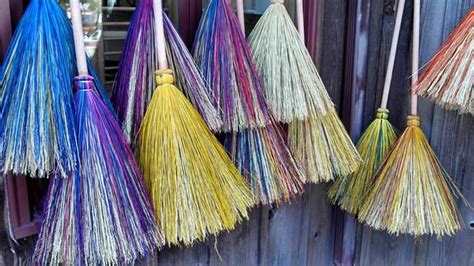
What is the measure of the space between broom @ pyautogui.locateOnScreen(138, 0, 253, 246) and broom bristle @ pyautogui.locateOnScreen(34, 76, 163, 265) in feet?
0.25

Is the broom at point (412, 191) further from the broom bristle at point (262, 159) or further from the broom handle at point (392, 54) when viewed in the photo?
the broom bristle at point (262, 159)

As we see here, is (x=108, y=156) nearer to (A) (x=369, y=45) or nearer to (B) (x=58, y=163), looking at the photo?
(B) (x=58, y=163)

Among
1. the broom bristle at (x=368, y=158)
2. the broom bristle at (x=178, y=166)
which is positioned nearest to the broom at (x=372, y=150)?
the broom bristle at (x=368, y=158)

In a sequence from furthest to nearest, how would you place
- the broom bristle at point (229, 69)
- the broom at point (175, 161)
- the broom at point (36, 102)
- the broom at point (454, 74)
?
the broom at point (454, 74) → the broom bristle at point (229, 69) → the broom at point (175, 161) → the broom at point (36, 102)

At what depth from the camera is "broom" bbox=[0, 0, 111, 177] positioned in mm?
804

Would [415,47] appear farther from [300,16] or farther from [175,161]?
[175,161]

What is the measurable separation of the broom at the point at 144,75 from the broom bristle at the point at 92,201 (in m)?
0.10

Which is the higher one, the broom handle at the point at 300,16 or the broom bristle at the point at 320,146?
the broom handle at the point at 300,16

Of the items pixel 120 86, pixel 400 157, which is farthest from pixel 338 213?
pixel 120 86

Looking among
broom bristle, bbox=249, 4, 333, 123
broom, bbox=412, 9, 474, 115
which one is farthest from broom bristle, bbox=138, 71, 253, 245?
broom, bbox=412, 9, 474, 115

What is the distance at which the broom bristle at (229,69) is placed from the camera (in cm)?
107

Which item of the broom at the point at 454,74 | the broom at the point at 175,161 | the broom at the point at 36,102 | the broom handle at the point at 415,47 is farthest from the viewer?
the broom handle at the point at 415,47

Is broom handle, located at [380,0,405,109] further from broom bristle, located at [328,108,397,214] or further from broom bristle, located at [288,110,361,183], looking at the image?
broom bristle, located at [288,110,361,183]

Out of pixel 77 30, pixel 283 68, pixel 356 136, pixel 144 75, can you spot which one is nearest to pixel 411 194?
pixel 356 136
